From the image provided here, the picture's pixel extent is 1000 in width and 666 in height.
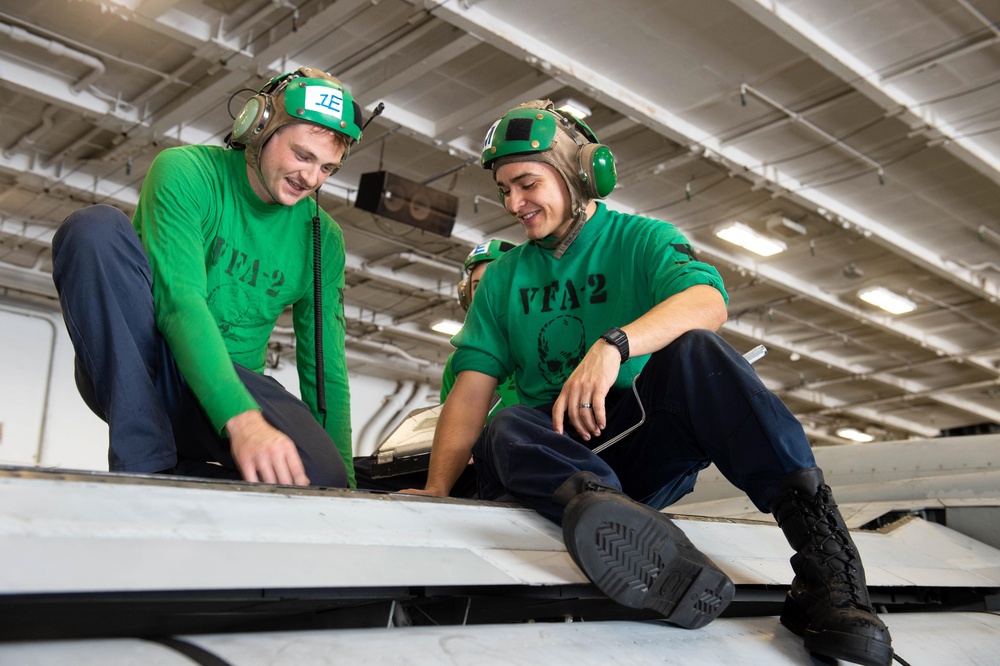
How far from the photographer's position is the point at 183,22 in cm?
618

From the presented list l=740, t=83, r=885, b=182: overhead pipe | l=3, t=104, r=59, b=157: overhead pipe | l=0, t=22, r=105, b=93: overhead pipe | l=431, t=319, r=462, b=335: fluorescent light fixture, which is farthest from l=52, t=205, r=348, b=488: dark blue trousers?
l=431, t=319, r=462, b=335: fluorescent light fixture

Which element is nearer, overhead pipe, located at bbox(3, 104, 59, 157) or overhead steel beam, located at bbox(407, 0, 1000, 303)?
overhead steel beam, located at bbox(407, 0, 1000, 303)

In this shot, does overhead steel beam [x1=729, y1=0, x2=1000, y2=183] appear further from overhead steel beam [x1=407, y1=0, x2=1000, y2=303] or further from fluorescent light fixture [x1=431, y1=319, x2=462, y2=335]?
fluorescent light fixture [x1=431, y1=319, x2=462, y2=335]

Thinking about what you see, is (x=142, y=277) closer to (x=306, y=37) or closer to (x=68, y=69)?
(x=306, y=37)

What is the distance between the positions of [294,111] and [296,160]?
125 millimetres

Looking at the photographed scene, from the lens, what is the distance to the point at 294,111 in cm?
216

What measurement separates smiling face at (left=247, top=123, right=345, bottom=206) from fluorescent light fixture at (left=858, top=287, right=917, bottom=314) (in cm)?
963

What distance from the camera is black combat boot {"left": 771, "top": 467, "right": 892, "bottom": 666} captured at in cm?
134

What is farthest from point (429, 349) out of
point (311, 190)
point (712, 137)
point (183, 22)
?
point (311, 190)

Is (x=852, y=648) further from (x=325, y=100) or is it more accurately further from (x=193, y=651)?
(x=325, y=100)

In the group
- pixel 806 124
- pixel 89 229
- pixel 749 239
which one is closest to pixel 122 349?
pixel 89 229

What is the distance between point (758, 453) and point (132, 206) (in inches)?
347

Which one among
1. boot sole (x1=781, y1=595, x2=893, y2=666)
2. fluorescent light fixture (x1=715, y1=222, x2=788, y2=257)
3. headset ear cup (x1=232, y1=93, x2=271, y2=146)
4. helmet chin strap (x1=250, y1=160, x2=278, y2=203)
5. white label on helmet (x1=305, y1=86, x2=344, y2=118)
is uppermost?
fluorescent light fixture (x1=715, y1=222, x2=788, y2=257)

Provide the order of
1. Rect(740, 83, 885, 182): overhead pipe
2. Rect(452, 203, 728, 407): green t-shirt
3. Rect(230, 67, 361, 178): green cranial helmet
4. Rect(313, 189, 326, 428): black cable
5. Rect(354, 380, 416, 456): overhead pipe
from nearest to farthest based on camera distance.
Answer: Rect(452, 203, 728, 407): green t-shirt < Rect(230, 67, 361, 178): green cranial helmet < Rect(313, 189, 326, 428): black cable < Rect(740, 83, 885, 182): overhead pipe < Rect(354, 380, 416, 456): overhead pipe
